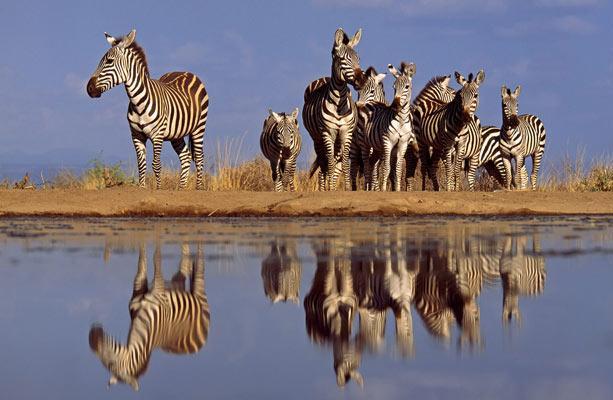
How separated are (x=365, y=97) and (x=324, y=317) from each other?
50.6 ft

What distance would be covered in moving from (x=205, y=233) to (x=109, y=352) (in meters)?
6.95

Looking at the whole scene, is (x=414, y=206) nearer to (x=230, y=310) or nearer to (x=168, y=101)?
(x=168, y=101)

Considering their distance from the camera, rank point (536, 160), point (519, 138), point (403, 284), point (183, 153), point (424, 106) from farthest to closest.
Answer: point (536, 160)
point (519, 138)
point (424, 106)
point (183, 153)
point (403, 284)

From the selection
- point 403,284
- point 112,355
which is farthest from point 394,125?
point 112,355

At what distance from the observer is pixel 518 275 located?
7.96 metres

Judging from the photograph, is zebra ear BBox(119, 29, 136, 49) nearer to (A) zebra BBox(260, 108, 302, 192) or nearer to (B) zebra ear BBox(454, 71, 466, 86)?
(A) zebra BBox(260, 108, 302, 192)

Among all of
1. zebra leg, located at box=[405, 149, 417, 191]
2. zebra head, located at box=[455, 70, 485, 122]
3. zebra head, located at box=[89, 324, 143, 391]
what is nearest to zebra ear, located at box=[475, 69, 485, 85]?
zebra head, located at box=[455, 70, 485, 122]

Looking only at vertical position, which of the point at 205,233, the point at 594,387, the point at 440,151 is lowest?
the point at 594,387

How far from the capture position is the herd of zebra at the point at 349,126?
19125 millimetres

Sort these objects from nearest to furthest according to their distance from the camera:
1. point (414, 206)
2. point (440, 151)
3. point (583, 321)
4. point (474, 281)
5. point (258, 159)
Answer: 1. point (583, 321)
2. point (474, 281)
3. point (414, 206)
4. point (440, 151)
5. point (258, 159)

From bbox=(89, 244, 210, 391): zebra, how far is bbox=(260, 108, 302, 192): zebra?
515 inches

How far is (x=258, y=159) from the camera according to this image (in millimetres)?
24688

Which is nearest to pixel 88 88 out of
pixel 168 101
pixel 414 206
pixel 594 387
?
pixel 168 101

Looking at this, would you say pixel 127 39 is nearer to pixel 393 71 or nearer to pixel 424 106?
pixel 393 71
